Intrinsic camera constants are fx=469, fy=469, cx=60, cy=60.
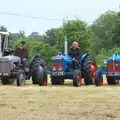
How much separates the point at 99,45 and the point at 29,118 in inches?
3920

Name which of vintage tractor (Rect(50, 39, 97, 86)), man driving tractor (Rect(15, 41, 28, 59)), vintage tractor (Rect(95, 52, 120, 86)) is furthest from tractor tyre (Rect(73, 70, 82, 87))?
man driving tractor (Rect(15, 41, 28, 59))

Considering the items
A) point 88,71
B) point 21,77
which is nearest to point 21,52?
point 21,77

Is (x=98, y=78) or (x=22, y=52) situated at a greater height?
(x=22, y=52)

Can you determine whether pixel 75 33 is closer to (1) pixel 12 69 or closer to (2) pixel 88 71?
(1) pixel 12 69

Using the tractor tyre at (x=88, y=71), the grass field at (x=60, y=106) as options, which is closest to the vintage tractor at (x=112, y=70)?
the tractor tyre at (x=88, y=71)

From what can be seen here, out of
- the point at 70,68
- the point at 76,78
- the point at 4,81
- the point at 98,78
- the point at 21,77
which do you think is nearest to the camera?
the point at 76,78

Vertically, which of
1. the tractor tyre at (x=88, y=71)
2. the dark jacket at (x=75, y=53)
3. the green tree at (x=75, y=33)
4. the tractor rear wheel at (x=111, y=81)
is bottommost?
the tractor rear wheel at (x=111, y=81)

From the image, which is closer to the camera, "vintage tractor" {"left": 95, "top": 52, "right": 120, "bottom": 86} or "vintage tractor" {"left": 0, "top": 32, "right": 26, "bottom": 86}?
A: "vintage tractor" {"left": 95, "top": 52, "right": 120, "bottom": 86}

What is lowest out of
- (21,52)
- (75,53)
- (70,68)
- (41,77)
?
(41,77)

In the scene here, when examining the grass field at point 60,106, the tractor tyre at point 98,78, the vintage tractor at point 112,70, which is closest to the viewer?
the grass field at point 60,106

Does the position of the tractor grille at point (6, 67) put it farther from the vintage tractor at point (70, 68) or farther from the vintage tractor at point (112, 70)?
the vintage tractor at point (112, 70)

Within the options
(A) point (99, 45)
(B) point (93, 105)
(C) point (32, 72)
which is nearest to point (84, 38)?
(A) point (99, 45)

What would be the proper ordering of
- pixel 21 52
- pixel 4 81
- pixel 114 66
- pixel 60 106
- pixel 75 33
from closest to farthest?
pixel 60 106, pixel 114 66, pixel 21 52, pixel 4 81, pixel 75 33

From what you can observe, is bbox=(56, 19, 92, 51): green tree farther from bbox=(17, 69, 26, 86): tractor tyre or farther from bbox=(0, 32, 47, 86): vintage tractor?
bbox=(17, 69, 26, 86): tractor tyre
